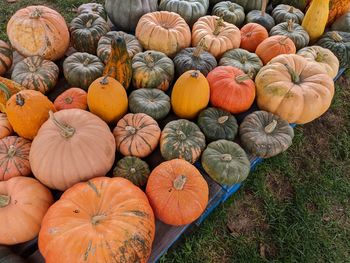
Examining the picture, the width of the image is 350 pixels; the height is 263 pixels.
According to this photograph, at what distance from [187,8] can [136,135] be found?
1440mm

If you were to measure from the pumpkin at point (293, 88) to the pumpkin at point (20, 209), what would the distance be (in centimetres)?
156

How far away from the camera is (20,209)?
1.39 metres

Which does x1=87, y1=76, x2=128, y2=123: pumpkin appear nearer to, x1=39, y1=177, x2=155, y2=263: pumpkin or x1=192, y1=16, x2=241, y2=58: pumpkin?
x1=39, y1=177, x2=155, y2=263: pumpkin

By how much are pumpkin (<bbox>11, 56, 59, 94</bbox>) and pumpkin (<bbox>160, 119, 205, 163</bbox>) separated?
0.91 m

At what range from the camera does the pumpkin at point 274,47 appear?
7.66 ft

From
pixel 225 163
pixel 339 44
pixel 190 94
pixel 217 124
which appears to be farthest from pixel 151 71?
pixel 339 44

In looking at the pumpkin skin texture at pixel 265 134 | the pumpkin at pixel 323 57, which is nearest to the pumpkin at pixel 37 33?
the pumpkin skin texture at pixel 265 134

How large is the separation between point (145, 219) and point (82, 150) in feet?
1.56

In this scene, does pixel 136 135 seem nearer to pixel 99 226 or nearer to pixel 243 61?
pixel 99 226

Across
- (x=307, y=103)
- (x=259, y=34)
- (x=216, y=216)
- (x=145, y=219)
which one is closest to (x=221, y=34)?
(x=259, y=34)

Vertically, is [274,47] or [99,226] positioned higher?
[274,47]

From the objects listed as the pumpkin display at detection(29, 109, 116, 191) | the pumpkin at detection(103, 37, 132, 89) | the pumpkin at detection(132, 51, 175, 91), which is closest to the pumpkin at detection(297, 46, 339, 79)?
the pumpkin at detection(132, 51, 175, 91)

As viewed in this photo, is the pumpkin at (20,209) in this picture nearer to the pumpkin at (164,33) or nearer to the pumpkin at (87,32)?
the pumpkin at (87,32)

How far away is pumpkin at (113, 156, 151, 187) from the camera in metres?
1.62
